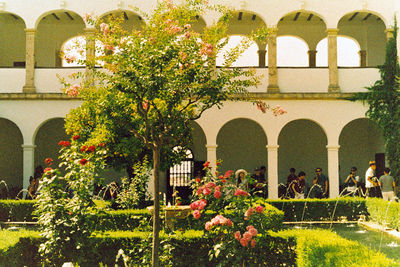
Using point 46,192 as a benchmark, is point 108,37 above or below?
above

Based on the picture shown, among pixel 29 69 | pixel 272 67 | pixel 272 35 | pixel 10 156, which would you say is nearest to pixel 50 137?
pixel 10 156

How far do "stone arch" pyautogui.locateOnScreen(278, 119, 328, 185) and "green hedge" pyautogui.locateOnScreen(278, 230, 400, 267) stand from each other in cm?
1164

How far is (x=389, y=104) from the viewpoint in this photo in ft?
48.8

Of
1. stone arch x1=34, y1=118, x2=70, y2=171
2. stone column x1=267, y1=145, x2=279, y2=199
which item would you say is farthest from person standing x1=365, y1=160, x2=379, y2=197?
stone arch x1=34, y1=118, x2=70, y2=171

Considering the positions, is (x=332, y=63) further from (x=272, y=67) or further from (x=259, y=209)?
(x=259, y=209)

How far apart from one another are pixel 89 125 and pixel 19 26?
29.2 ft

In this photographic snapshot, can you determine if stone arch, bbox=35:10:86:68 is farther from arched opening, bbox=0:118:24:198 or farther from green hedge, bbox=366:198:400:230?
green hedge, bbox=366:198:400:230

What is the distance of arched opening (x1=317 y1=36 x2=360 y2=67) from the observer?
17.8 m

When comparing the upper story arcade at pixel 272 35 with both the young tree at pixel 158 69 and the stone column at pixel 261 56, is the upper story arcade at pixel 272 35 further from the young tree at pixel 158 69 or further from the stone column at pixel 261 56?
the young tree at pixel 158 69

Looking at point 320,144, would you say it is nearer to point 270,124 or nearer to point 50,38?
point 270,124

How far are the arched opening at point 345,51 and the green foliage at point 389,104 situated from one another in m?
2.70

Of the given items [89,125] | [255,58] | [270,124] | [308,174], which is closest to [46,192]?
[89,125]

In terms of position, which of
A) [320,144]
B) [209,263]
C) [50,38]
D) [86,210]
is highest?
[50,38]

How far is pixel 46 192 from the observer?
20.6 ft
